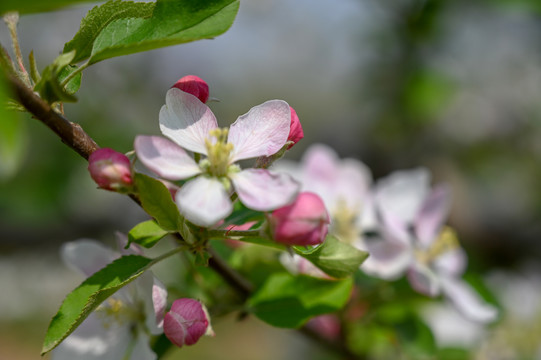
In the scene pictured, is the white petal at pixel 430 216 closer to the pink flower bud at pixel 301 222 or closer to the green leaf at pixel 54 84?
the pink flower bud at pixel 301 222

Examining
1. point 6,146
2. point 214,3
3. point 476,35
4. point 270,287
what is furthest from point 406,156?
point 6,146

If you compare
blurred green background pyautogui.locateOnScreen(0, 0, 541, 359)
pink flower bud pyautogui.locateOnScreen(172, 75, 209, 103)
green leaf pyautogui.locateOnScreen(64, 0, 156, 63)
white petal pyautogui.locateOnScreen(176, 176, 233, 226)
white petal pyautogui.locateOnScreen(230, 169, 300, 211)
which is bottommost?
blurred green background pyautogui.locateOnScreen(0, 0, 541, 359)

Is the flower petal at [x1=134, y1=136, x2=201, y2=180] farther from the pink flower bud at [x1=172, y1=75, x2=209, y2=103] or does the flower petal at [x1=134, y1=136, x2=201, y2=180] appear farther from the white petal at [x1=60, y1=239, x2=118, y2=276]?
the white petal at [x1=60, y1=239, x2=118, y2=276]

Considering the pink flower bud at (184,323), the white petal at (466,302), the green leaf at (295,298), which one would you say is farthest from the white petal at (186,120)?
the white petal at (466,302)

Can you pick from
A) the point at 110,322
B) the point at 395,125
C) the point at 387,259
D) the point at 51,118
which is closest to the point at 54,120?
the point at 51,118

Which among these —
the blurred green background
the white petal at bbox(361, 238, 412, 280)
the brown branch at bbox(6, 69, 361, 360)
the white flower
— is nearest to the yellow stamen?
the brown branch at bbox(6, 69, 361, 360)

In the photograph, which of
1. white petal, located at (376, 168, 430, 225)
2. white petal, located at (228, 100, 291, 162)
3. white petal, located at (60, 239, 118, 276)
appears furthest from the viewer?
white petal, located at (376, 168, 430, 225)
